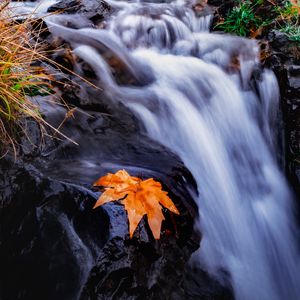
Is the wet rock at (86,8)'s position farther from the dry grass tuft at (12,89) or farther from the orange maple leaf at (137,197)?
the orange maple leaf at (137,197)

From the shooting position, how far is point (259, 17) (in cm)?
486

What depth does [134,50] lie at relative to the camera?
15.0ft

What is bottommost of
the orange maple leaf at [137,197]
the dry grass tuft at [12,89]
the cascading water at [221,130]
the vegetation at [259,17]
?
the cascading water at [221,130]

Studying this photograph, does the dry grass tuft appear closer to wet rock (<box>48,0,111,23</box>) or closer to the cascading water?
the cascading water

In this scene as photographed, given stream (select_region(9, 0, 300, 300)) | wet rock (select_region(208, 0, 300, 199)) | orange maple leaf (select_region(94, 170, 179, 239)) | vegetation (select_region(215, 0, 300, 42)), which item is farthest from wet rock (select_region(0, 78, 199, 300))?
vegetation (select_region(215, 0, 300, 42))

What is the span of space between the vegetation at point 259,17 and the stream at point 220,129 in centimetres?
29

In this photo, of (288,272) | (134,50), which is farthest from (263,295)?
(134,50)

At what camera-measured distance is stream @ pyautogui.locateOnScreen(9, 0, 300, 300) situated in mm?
2686

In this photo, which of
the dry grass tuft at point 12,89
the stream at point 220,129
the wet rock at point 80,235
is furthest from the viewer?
the stream at point 220,129

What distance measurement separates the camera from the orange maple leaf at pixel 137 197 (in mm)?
1782

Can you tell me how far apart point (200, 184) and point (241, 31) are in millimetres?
2826

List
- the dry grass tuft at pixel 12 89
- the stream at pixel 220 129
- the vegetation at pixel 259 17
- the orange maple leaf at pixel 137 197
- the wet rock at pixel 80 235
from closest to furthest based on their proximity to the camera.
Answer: the wet rock at pixel 80 235 → the orange maple leaf at pixel 137 197 → the dry grass tuft at pixel 12 89 → the stream at pixel 220 129 → the vegetation at pixel 259 17

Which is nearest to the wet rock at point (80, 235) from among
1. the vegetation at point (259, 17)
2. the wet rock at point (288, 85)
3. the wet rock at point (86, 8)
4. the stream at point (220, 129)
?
the stream at point (220, 129)

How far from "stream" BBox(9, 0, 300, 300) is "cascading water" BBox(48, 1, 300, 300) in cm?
1
